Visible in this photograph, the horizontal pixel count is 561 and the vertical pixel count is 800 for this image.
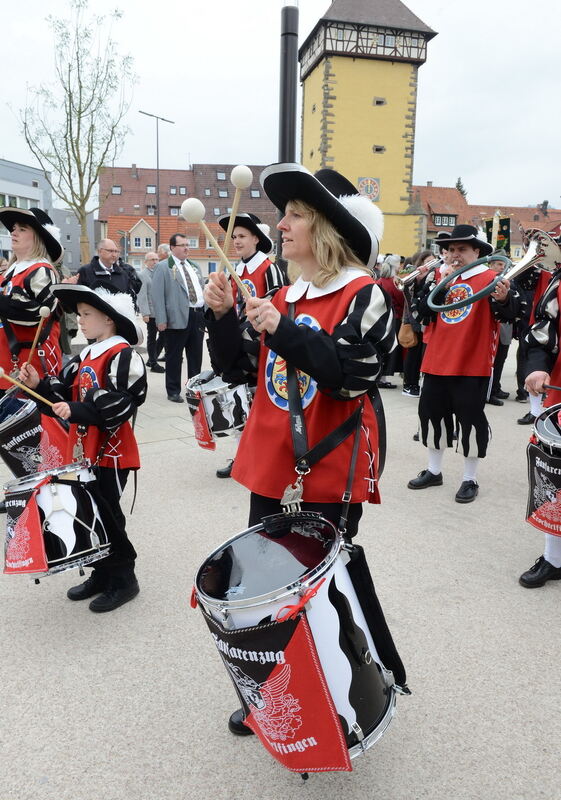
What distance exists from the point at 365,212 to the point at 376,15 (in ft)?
144

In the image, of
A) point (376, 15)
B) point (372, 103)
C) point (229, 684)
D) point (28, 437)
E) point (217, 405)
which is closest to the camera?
point (229, 684)

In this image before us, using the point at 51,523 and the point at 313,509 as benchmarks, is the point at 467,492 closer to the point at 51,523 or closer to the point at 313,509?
the point at 313,509

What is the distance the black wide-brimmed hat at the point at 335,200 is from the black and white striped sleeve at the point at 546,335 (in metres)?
1.61

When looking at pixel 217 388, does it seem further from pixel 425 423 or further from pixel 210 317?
pixel 210 317

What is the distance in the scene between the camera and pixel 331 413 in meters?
1.99

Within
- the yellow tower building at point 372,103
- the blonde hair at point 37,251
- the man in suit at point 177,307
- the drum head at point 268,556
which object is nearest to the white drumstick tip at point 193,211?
the drum head at point 268,556

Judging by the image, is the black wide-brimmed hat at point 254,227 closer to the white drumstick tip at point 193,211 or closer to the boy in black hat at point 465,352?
the boy in black hat at point 465,352

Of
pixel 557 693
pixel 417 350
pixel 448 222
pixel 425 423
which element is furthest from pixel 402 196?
pixel 557 693

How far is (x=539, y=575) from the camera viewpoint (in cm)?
329

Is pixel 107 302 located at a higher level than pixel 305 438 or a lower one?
higher

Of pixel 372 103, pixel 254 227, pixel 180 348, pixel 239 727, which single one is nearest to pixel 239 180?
pixel 239 727

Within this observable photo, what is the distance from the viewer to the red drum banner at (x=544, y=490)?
2.87 metres

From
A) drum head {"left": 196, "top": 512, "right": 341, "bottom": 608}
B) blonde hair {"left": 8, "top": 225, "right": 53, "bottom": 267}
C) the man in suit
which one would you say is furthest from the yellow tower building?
drum head {"left": 196, "top": 512, "right": 341, "bottom": 608}

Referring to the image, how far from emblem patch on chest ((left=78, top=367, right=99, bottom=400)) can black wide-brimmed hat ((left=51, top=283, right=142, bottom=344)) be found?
0.85 feet
